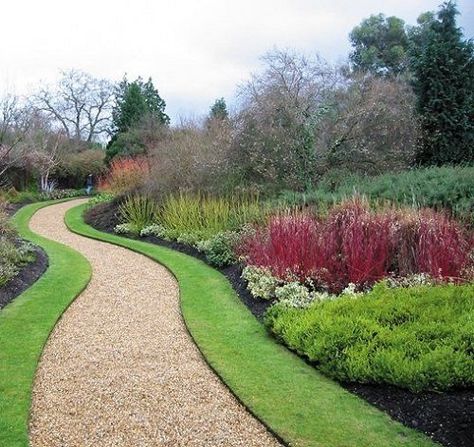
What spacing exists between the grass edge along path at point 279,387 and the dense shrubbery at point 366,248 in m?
Result: 1.02

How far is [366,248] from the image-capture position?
653cm

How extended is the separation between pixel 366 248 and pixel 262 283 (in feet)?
4.82

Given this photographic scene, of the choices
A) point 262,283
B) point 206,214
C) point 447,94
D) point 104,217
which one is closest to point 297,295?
point 262,283

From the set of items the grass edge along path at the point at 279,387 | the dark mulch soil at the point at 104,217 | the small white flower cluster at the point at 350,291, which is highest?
the dark mulch soil at the point at 104,217

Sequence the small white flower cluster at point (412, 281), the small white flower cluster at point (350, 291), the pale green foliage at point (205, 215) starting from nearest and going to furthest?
1. the small white flower cluster at point (350, 291)
2. the small white flower cluster at point (412, 281)
3. the pale green foliage at point (205, 215)

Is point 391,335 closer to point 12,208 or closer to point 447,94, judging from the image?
point 447,94

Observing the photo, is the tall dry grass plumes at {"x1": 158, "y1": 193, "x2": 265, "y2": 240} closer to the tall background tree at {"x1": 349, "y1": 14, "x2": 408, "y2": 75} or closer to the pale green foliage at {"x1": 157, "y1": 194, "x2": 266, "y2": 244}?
the pale green foliage at {"x1": 157, "y1": 194, "x2": 266, "y2": 244}

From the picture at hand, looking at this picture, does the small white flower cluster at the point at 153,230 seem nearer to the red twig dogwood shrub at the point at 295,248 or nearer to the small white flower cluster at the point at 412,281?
the red twig dogwood shrub at the point at 295,248

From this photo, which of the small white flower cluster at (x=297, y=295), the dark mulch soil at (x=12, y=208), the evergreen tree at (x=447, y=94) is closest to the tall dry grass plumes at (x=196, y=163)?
the evergreen tree at (x=447, y=94)

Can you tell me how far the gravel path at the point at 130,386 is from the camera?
381 centimetres

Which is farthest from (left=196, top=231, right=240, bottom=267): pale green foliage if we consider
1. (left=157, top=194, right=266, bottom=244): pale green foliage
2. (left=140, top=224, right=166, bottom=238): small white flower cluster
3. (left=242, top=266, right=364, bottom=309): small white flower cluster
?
(left=140, top=224, right=166, bottom=238): small white flower cluster

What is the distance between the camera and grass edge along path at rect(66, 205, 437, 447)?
3.70 meters

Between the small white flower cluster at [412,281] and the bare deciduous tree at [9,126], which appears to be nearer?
the small white flower cluster at [412,281]

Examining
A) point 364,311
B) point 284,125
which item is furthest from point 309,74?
point 364,311
